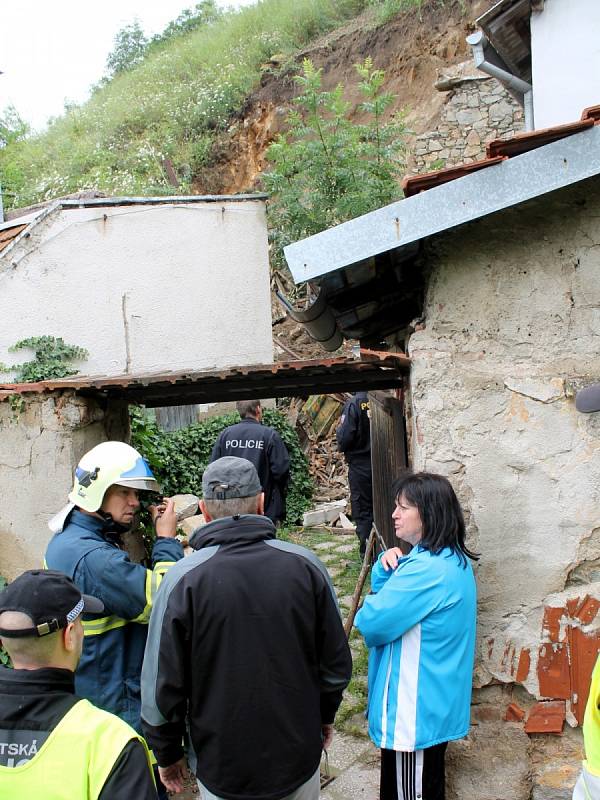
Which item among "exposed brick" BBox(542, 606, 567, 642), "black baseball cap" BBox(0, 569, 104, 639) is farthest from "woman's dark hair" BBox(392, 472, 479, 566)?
"black baseball cap" BBox(0, 569, 104, 639)

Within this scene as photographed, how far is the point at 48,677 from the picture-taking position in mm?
1740

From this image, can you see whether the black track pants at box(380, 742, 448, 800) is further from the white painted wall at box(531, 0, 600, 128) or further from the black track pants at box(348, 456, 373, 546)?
the white painted wall at box(531, 0, 600, 128)

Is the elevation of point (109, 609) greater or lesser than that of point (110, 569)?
lesser

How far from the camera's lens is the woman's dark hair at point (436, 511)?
9.95 feet

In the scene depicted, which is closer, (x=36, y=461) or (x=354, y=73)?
(x=36, y=461)

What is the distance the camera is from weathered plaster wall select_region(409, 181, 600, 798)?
331 centimetres

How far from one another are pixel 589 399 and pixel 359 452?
408 cm

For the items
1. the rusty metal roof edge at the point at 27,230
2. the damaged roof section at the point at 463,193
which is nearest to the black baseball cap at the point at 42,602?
the damaged roof section at the point at 463,193

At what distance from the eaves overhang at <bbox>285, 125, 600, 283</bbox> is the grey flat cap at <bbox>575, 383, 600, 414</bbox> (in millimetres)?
923

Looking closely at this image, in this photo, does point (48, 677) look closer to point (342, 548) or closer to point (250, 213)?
point (342, 548)

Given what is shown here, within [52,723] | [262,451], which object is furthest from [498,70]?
[52,723]

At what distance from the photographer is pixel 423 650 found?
290cm

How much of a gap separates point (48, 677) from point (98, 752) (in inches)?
9.5

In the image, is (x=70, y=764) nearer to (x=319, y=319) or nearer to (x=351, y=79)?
(x=319, y=319)
